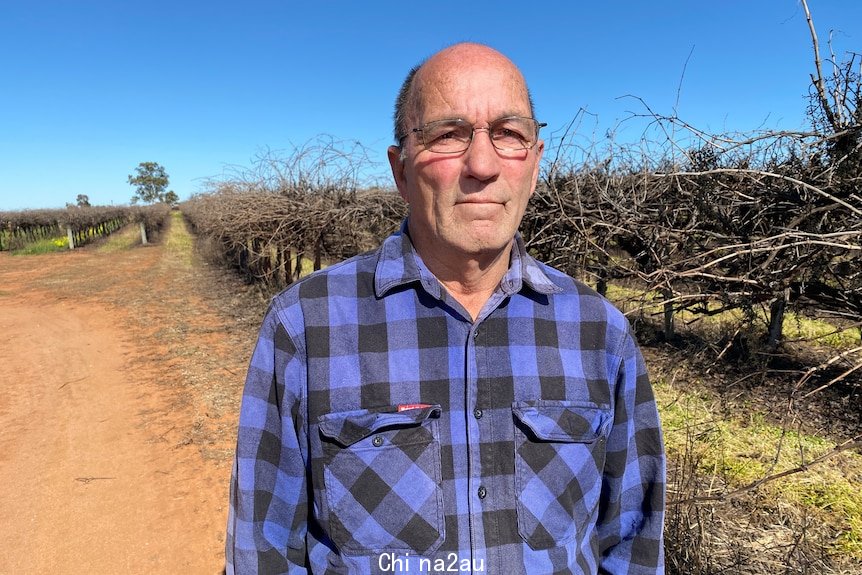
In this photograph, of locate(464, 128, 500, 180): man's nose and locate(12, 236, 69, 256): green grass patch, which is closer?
locate(464, 128, 500, 180): man's nose

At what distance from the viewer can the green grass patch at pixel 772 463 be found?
344 centimetres

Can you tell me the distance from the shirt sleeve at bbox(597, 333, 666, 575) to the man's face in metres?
0.49

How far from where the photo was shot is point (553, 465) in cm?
116

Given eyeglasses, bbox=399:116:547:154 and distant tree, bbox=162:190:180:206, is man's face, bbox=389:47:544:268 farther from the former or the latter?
distant tree, bbox=162:190:180:206

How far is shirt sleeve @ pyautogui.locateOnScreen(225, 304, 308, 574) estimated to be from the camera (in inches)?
44.0

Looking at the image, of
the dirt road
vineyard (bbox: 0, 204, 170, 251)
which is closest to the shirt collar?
the dirt road

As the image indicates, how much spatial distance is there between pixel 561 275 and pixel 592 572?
78cm

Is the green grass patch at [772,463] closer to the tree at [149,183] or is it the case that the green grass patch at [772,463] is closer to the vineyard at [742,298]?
the vineyard at [742,298]

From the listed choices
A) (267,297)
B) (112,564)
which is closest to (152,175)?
(267,297)

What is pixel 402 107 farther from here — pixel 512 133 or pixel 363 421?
pixel 363 421

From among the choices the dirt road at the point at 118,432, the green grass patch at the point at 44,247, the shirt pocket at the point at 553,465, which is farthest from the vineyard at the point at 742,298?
the green grass patch at the point at 44,247

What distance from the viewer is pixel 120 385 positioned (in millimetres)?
6246

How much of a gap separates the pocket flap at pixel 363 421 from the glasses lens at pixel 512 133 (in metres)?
0.64

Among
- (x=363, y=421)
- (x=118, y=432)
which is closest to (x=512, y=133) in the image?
(x=363, y=421)
